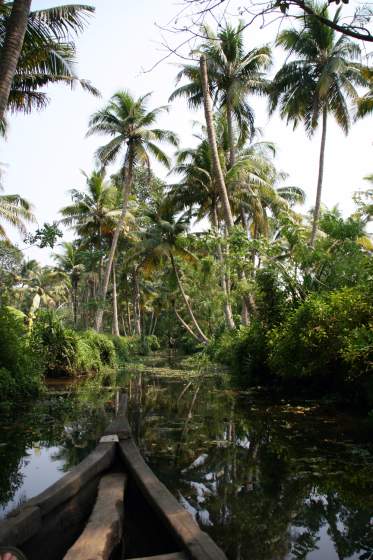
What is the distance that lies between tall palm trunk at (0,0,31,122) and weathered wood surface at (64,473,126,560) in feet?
22.4

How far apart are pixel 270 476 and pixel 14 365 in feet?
22.2

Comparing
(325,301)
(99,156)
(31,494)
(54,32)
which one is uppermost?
(99,156)

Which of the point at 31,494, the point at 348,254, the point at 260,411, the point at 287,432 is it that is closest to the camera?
the point at 31,494

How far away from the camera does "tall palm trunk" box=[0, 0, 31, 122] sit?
318 inches

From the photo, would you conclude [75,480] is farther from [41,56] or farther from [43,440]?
[41,56]

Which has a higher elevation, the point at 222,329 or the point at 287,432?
the point at 222,329

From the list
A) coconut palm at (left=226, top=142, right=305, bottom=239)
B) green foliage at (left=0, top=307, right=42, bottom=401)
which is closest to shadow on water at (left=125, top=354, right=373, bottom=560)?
green foliage at (left=0, top=307, right=42, bottom=401)

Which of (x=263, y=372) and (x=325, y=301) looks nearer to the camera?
(x=325, y=301)

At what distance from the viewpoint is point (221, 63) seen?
66.2 feet

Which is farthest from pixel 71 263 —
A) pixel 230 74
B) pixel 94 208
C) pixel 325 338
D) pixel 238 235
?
pixel 325 338

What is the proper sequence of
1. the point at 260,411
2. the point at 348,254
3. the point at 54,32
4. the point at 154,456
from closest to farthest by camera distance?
the point at 154,456
the point at 260,411
the point at 54,32
the point at 348,254

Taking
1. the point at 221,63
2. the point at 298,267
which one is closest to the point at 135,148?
the point at 221,63

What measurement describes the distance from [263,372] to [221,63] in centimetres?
1451

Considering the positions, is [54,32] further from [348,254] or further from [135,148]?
[135,148]
